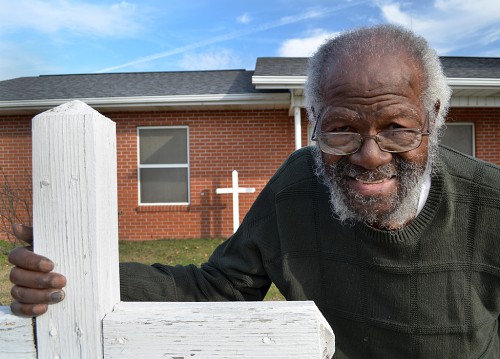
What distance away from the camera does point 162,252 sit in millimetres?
8266

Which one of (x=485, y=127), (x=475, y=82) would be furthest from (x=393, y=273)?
(x=485, y=127)

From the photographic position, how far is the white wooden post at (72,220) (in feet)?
3.03

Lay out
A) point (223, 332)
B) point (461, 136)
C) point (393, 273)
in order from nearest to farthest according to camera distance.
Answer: point (223, 332) → point (393, 273) → point (461, 136)

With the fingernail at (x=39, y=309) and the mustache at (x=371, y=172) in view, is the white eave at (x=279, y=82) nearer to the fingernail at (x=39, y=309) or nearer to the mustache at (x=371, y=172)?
the mustache at (x=371, y=172)

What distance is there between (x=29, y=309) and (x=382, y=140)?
107 cm

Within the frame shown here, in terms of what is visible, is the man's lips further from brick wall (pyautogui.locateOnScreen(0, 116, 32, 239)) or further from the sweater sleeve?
brick wall (pyautogui.locateOnScreen(0, 116, 32, 239))

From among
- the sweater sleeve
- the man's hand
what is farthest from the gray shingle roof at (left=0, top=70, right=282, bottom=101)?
the man's hand

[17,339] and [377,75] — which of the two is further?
[377,75]

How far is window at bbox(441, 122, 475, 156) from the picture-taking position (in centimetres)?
981

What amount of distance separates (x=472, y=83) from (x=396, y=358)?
8049 mm

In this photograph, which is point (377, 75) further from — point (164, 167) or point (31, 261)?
point (164, 167)

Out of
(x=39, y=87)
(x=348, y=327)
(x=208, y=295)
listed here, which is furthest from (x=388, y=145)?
(x=39, y=87)

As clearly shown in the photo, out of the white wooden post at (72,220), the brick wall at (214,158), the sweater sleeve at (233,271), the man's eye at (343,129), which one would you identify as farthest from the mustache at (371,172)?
the brick wall at (214,158)

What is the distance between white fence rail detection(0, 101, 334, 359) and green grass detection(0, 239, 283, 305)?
20.1ft
